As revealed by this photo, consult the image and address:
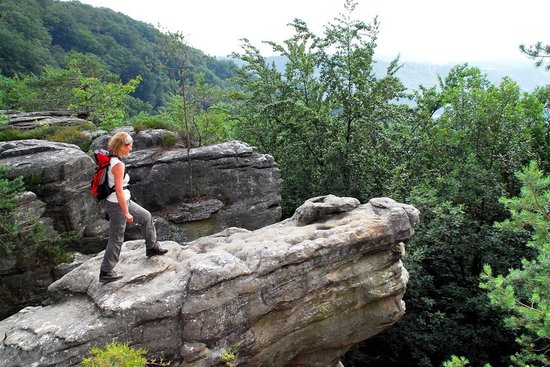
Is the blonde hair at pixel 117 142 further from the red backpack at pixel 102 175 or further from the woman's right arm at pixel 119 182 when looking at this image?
the woman's right arm at pixel 119 182

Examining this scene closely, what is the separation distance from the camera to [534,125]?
20.5 metres

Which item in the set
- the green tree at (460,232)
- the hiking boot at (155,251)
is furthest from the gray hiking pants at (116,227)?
the green tree at (460,232)

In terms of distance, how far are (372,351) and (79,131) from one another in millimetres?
16648

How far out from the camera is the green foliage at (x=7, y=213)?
35.9 ft

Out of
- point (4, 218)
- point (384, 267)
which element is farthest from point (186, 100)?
point (384, 267)

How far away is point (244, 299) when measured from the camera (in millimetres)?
8633

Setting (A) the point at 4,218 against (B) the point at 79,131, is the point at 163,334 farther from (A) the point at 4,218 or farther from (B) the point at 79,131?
(B) the point at 79,131

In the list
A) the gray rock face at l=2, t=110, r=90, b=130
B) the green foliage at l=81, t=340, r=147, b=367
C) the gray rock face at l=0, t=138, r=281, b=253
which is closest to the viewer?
the green foliage at l=81, t=340, r=147, b=367

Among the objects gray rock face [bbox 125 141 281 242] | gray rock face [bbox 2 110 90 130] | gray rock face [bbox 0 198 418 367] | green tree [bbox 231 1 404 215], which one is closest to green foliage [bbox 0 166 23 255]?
gray rock face [bbox 0 198 418 367]

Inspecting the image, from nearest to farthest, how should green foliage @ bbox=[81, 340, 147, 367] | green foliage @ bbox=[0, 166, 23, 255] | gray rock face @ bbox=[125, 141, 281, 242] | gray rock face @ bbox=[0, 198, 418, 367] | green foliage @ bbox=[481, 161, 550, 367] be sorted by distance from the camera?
green foliage @ bbox=[81, 340, 147, 367]
gray rock face @ bbox=[0, 198, 418, 367]
green foliage @ bbox=[481, 161, 550, 367]
green foliage @ bbox=[0, 166, 23, 255]
gray rock face @ bbox=[125, 141, 281, 242]

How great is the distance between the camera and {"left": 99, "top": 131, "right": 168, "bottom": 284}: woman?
25.5ft

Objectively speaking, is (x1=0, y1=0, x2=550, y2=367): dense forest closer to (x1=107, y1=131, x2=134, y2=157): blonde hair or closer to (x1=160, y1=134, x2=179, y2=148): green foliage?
(x1=160, y1=134, x2=179, y2=148): green foliage

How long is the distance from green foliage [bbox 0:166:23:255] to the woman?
4771 millimetres

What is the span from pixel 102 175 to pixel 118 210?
0.83 metres
